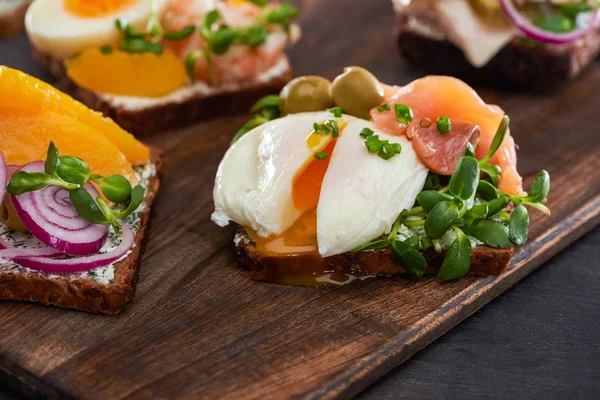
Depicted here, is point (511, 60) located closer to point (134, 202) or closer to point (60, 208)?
point (134, 202)

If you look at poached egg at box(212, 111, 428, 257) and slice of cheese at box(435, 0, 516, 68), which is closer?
poached egg at box(212, 111, 428, 257)

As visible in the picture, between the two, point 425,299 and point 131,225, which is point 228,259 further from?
point 425,299

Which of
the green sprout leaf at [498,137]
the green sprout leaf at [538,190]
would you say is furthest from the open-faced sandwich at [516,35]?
the green sprout leaf at [538,190]

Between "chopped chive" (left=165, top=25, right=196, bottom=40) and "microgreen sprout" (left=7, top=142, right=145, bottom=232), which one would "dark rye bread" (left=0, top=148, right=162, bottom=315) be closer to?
"microgreen sprout" (left=7, top=142, right=145, bottom=232)

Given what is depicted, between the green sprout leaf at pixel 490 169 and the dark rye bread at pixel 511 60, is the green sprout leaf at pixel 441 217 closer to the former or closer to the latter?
the green sprout leaf at pixel 490 169

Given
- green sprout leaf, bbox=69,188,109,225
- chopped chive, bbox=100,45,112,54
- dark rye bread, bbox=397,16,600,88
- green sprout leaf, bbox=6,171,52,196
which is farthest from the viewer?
dark rye bread, bbox=397,16,600,88

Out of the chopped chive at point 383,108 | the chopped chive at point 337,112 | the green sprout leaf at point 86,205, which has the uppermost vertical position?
the chopped chive at point 383,108

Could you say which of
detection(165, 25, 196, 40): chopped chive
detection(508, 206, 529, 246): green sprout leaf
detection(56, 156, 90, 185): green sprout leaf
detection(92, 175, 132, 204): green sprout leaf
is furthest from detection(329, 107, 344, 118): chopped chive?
detection(165, 25, 196, 40): chopped chive
